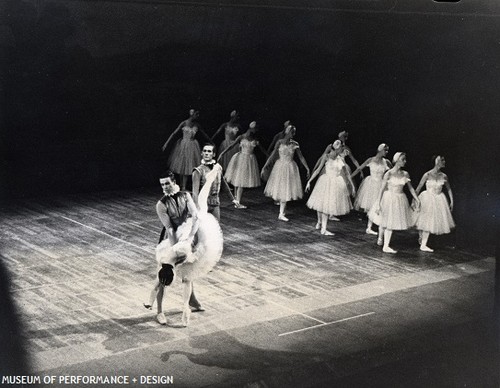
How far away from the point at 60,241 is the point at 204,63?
520 cm

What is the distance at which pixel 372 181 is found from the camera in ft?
31.8

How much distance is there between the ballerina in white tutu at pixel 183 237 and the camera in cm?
587

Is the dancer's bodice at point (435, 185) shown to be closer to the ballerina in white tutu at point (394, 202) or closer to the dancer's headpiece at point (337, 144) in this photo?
the ballerina in white tutu at point (394, 202)

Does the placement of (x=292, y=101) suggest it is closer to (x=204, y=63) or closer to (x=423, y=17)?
(x=204, y=63)

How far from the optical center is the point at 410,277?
8.03 m

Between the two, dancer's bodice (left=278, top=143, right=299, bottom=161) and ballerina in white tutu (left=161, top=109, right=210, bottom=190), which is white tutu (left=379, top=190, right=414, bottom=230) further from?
ballerina in white tutu (left=161, top=109, right=210, bottom=190)

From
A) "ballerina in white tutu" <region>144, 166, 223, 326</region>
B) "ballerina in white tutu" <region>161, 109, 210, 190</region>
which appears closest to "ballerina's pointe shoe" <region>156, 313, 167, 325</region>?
"ballerina in white tutu" <region>144, 166, 223, 326</region>

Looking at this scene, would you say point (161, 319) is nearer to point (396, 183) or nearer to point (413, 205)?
point (396, 183)

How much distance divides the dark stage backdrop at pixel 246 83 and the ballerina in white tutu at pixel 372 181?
4.11 feet

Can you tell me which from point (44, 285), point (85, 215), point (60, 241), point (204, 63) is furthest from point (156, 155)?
point (44, 285)

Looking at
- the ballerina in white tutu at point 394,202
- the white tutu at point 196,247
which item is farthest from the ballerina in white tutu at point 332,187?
the white tutu at point 196,247

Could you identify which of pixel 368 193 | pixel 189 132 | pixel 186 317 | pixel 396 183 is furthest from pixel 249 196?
pixel 186 317

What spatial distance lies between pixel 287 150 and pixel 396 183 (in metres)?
1.91

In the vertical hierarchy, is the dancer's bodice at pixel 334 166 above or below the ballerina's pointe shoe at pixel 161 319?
above
